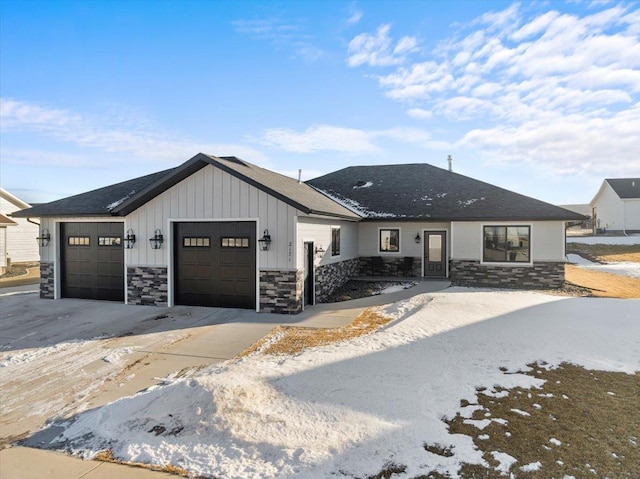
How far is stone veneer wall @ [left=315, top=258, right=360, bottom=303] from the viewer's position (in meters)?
11.9

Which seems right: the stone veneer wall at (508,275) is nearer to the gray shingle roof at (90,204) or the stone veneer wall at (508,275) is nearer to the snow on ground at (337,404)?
the snow on ground at (337,404)

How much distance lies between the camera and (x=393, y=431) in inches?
157

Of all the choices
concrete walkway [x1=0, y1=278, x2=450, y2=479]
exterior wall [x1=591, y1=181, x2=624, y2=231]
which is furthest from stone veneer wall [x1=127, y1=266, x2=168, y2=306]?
exterior wall [x1=591, y1=181, x2=624, y2=231]

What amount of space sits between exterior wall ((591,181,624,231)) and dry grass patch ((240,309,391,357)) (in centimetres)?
3315

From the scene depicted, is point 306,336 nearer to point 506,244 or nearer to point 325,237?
point 325,237

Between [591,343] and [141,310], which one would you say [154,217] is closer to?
[141,310]

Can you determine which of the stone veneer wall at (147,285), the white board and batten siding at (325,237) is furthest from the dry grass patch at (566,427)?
the stone veneer wall at (147,285)

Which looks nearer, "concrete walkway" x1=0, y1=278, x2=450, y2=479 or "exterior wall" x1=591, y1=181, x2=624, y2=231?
"concrete walkway" x1=0, y1=278, x2=450, y2=479

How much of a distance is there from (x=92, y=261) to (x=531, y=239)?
49.2 ft

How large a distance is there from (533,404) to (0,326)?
10828 mm

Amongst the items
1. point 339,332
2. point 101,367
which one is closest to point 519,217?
point 339,332

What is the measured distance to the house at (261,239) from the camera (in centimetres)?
1024

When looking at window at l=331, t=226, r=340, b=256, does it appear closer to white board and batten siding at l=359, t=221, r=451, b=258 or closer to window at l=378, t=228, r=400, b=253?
white board and batten siding at l=359, t=221, r=451, b=258

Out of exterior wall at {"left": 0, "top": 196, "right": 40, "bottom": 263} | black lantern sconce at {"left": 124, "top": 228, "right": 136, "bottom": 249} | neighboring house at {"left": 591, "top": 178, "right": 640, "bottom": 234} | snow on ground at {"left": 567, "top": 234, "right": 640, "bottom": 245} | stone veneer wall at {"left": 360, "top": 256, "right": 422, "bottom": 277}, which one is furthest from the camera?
neighboring house at {"left": 591, "top": 178, "right": 640, "bottom": 234}
